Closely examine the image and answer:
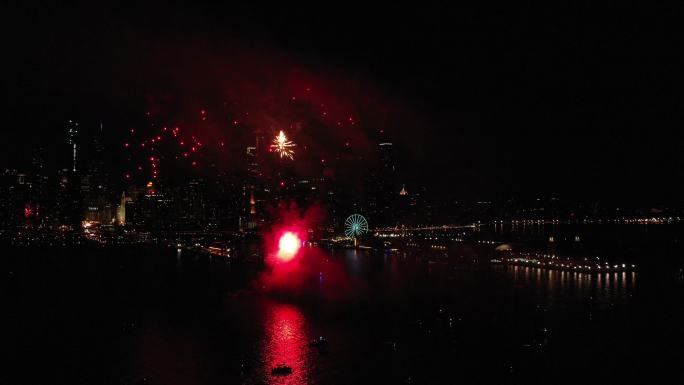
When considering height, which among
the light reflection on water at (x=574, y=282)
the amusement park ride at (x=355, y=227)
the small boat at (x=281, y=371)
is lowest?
the small boat at (x=281, y=371)

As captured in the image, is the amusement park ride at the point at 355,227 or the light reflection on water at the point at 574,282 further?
the amusement park ride at the point at 355,227

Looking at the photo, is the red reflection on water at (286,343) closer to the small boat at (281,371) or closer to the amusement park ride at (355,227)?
the small boat at (281,371)

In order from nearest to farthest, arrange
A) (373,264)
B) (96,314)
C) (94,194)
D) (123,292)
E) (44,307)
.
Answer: (96,314) < (44,307) < (123,292) < (373,264) < (94,194)

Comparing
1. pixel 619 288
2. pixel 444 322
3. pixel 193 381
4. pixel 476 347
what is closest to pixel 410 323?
pixel 444 322

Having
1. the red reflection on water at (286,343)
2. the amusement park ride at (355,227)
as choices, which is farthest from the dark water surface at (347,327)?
the amusement park ride at (355,227)

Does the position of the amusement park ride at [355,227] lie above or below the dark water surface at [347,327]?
above

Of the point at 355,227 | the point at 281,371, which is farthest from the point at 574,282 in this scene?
the point at 355,227

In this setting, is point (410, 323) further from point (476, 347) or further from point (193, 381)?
point (193, 381)

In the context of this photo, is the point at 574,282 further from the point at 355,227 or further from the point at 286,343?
the point at 355,227

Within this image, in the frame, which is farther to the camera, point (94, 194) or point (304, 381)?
point (94, 194)
